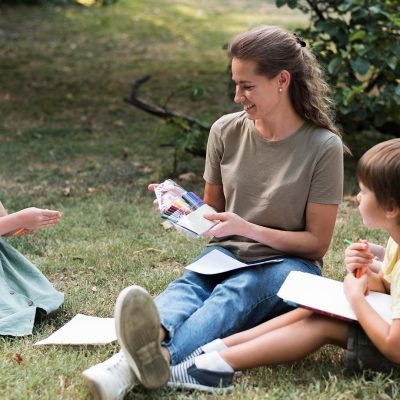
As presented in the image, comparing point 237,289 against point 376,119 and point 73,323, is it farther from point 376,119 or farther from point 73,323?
point 376,119

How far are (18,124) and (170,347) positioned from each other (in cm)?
489

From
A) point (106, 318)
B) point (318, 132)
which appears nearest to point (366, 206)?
point (318, 132)

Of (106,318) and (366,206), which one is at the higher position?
(366,206)

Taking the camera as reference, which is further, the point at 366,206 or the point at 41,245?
the point at 41,245

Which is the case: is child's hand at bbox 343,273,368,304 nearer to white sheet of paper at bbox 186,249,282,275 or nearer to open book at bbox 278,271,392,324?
open book at bbox 278,271,392,324

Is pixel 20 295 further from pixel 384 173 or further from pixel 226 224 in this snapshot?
pixel 384 173

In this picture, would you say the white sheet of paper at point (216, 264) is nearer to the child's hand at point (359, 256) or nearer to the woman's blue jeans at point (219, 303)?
the woman's blue jeans at point (219, 303)

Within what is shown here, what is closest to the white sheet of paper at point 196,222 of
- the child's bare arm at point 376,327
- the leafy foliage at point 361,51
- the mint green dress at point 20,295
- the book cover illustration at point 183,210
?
the book cover illustration at point 183,210

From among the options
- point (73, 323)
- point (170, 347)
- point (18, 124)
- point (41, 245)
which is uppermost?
point (170, 347)

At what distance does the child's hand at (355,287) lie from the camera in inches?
99.1

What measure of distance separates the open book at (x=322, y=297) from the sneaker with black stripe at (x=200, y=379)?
1.07ft

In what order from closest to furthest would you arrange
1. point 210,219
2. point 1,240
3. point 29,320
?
1. point 210,219
2. point 29,320
3. point 1,240

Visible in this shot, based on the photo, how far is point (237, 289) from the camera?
2838 millimetres

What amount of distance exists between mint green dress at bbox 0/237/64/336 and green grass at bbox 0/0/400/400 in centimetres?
7
